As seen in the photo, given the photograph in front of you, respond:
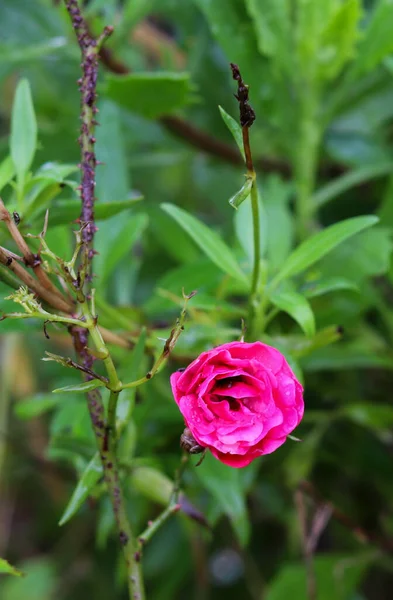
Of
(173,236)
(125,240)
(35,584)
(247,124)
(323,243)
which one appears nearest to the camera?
(247,124)

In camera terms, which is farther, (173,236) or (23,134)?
(173,236)

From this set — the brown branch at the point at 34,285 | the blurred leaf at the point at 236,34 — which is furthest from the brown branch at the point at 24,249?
the blurred leaf at the point at 236,34

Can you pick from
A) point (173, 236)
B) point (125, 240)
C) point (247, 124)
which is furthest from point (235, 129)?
point (173, 236)

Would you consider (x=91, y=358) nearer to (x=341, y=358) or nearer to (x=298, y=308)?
(x=298, y=308)

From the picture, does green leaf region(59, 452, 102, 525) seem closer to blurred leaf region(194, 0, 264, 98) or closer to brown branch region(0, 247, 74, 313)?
brown branch region(0, 247, 74, 313)

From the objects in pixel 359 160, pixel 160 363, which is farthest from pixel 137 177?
pixel 160 363

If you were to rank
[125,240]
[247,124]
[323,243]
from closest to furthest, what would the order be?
[247,124]
[323,243]
[125,240]
